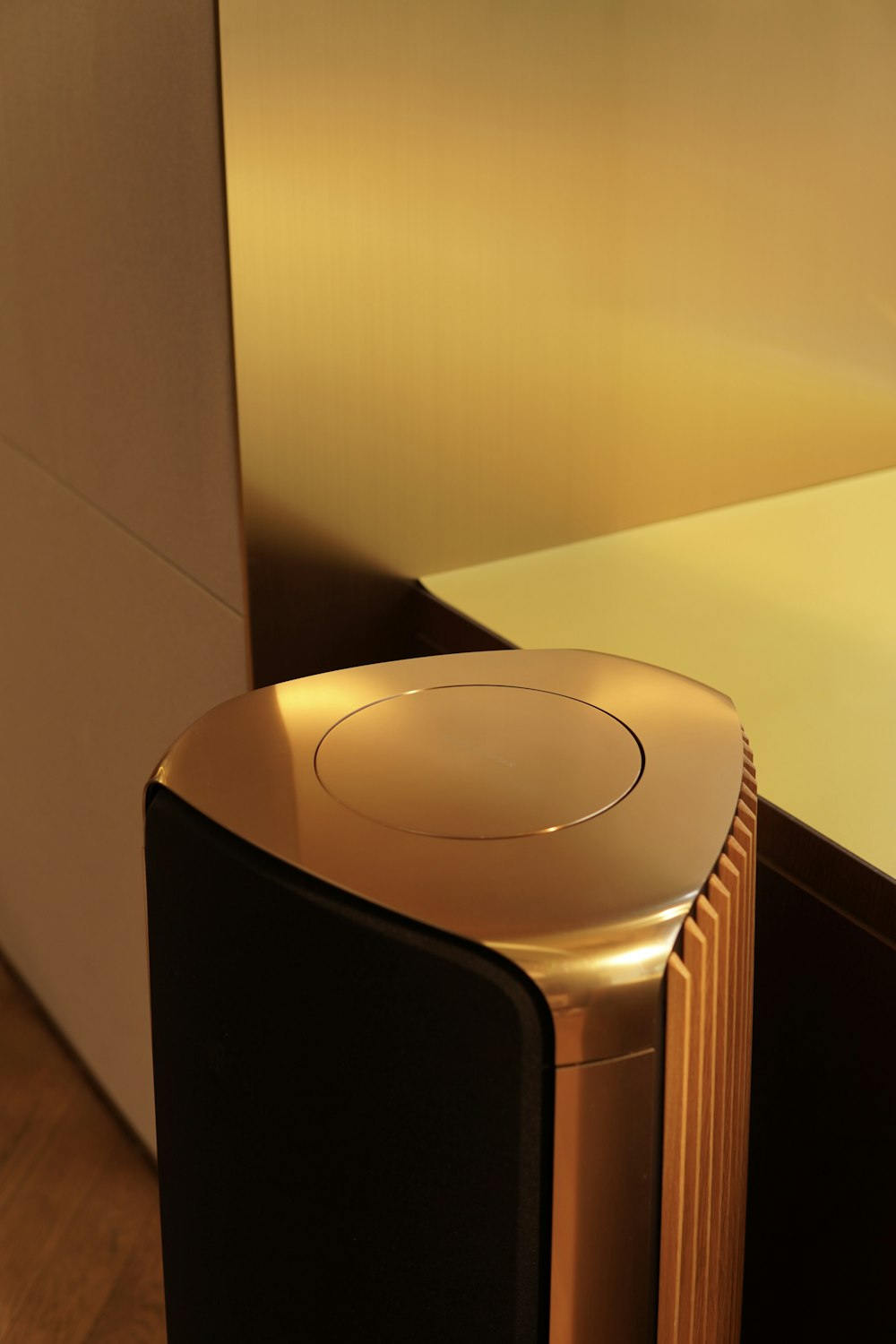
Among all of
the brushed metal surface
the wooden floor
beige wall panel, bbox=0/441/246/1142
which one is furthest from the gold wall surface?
the wooden floor

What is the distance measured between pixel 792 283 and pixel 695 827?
3.00 ft

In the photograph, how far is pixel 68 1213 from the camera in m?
1.53

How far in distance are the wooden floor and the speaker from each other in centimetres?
91

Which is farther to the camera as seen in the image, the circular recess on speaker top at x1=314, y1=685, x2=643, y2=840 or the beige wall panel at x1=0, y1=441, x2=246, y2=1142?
the beige wall panel at x1=0, y1=441, x2=246, y2=1142

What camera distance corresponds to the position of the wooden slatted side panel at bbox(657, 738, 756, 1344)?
1.61 feet

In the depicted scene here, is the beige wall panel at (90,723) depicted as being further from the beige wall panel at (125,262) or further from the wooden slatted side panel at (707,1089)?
the wooden slatted side panel at (707,1089)

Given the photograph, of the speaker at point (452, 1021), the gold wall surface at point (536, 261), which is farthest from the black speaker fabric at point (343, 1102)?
the gold wall surface at point (536, 261)

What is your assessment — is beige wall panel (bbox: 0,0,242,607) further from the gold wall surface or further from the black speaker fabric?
the black speaker fabric

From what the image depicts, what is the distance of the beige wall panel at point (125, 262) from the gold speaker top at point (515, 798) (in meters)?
0.44

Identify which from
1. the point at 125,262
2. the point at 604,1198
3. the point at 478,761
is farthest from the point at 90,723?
the point at 604,1198

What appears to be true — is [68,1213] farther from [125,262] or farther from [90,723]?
[125,262]

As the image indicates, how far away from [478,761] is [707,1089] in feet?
0.53

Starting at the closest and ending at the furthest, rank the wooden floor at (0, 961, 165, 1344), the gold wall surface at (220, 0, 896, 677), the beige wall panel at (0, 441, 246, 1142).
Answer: the gold wall surface at (220, 0, 896, 677) → the beige wall panel at (0, 441, 246, 1142) → the wooden floor at (0, 961, 165, 1344)

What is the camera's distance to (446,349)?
1.06m
